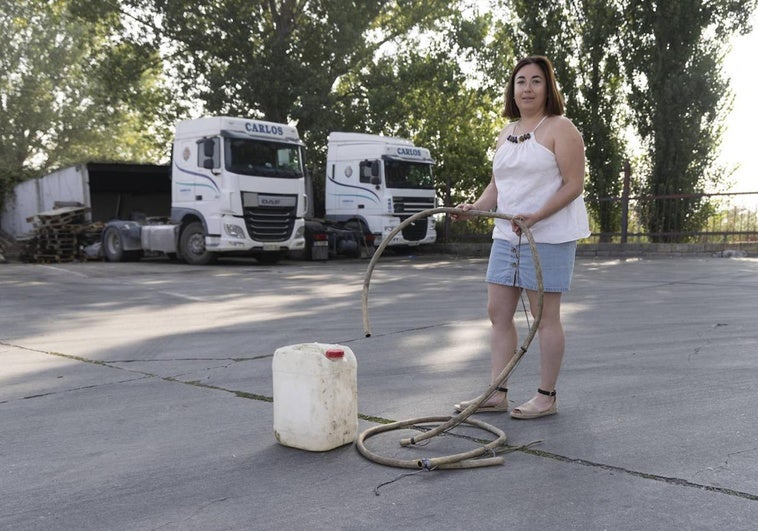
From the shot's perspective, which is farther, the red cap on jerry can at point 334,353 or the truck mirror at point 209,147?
the truck mirror at point 209,147

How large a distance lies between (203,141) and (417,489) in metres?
14.3

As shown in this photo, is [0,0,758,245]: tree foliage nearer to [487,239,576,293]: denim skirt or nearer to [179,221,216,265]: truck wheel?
[179,221,216,265]: truck wheel

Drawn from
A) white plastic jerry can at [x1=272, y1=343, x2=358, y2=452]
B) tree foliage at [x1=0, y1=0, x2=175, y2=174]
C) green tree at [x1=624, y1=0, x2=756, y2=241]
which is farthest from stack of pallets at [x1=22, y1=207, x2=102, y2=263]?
tree foliage at [x1=0, y1=0, x2=175, y2=174]

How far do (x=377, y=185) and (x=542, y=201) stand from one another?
16151mm

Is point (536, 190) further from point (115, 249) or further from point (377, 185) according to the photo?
point (115, 249)

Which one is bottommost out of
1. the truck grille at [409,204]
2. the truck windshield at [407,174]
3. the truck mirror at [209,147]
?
the truck grille at [409,204]

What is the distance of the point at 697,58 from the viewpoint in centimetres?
1959

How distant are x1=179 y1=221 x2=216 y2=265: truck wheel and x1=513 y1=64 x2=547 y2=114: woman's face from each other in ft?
46.3

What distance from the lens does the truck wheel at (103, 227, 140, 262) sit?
19328 millimetres

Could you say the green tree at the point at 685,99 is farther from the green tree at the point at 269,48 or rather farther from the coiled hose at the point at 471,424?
the coiled hose at the point at 471,424

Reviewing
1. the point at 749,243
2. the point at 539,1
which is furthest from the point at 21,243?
the point at 749,243

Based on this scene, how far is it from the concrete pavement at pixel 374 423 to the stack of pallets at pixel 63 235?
46.2 ft

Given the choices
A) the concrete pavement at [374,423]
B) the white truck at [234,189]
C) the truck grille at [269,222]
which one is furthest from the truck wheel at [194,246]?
the concrete pavement at [374,423]

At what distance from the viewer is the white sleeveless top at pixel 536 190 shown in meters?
3.50
